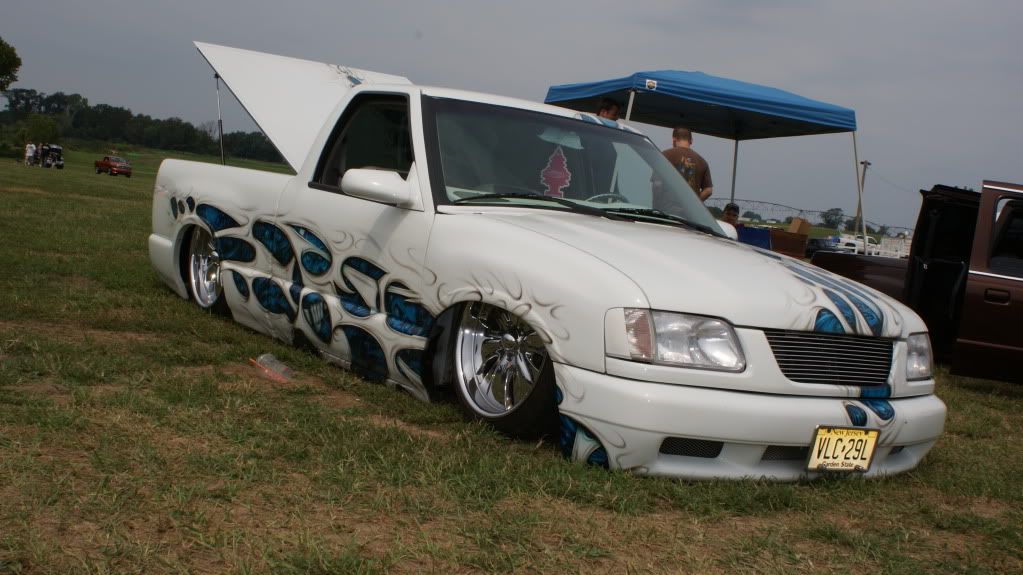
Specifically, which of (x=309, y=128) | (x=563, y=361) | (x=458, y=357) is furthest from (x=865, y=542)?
(x=309, y=128)

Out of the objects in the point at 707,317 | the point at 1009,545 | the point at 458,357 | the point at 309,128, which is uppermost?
the point at 309,128

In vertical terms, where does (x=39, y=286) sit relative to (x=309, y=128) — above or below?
below

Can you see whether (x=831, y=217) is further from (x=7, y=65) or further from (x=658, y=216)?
(x=7, y=65)

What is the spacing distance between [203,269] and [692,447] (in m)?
4.05

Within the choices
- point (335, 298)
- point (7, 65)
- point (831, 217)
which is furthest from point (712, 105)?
point (7, 65)

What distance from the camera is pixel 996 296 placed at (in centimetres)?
645

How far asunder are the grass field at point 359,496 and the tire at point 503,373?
10 centimetres

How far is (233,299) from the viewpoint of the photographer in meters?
5.60

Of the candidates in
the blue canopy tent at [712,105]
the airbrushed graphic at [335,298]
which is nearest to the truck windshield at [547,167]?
the airbrushed graphic at [335,298]

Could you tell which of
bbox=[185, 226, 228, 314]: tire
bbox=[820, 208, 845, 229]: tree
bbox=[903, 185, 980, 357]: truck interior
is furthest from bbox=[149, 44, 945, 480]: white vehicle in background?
bbox=[820, 208, 845, 229]: tree

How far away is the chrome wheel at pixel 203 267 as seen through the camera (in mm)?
6133

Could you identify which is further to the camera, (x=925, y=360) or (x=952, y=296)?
(x=952, y=296)

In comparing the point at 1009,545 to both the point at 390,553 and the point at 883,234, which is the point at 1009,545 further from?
the point at 883,234

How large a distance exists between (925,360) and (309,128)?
15.9ft
